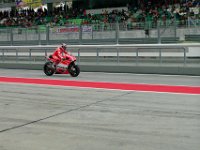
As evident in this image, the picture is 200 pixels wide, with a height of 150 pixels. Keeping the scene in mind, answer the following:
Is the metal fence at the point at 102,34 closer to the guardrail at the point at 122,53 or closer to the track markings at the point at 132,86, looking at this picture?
the guardrail at the point at 122,53

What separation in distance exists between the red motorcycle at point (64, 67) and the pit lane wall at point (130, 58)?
280cm

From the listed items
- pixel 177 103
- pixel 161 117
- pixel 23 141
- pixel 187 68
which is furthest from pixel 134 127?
pixel 187 68

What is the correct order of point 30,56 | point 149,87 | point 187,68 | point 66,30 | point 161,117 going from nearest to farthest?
point 161,117, point 149,87, point 187,68, point 30,56, point 66,30

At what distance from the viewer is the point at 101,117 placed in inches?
351

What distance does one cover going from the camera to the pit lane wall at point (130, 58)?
18734 mm

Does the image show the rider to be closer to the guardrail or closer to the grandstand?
the guardrail

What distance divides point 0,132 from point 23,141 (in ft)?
2.99

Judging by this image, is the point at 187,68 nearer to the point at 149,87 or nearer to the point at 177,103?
the point at 149,87

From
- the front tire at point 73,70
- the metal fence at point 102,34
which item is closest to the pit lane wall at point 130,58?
the front tire at point 73,70

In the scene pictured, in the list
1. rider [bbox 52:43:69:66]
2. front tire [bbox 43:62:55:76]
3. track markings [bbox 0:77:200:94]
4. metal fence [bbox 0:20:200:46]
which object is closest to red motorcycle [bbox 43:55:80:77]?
front tire [bbox 43:62:55:76]

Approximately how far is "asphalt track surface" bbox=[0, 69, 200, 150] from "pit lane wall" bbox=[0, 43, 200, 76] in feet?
14.1

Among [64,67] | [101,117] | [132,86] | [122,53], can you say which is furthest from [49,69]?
[101,117]

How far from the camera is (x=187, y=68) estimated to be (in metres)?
18.7

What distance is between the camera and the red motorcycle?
731 inches
